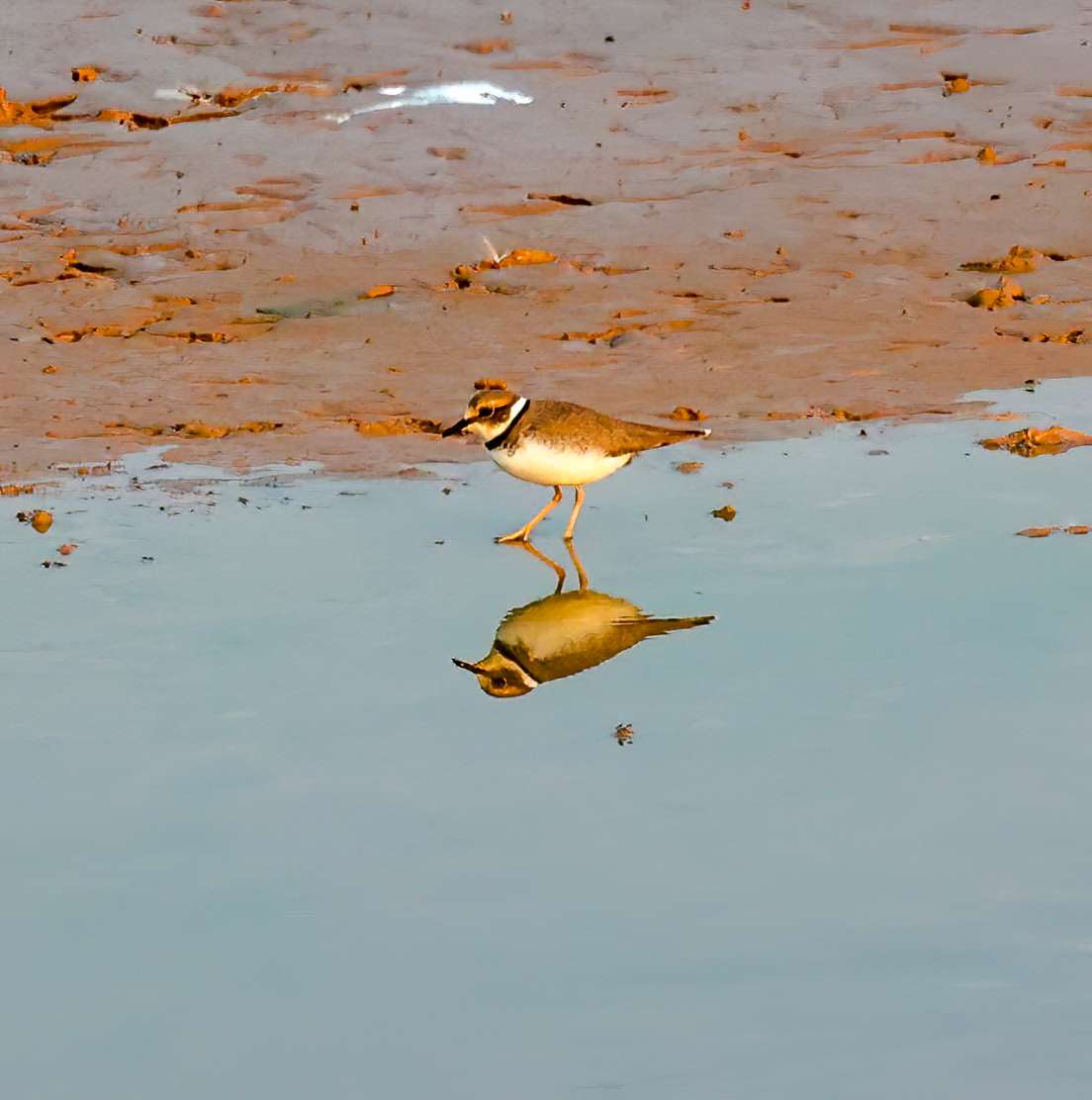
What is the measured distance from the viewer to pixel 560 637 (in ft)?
23.6

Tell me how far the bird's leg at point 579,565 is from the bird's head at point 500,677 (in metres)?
0.87

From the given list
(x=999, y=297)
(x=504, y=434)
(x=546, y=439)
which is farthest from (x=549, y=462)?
(x=999, y=297)

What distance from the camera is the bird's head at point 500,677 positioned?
664 centimetres

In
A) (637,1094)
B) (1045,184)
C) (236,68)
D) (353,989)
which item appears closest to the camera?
(637,1094)

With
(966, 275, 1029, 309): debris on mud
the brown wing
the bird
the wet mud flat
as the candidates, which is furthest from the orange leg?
(966, 275, 1029, 309): debris on mud

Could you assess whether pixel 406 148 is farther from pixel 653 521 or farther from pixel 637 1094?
pixel 637 1094

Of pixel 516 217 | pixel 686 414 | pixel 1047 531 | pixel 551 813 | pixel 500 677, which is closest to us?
pixel 551 813

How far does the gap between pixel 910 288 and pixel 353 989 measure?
28.1 ft

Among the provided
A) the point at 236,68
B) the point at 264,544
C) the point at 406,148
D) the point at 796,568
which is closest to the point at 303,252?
the point at 406,148

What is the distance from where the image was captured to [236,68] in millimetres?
15859

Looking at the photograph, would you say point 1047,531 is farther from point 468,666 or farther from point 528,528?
point 468,666

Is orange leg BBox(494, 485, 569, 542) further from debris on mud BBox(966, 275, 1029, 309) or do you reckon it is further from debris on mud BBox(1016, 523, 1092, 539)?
debris on mud BBox(966, 275, 1029, 309)

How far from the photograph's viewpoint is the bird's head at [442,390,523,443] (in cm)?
818

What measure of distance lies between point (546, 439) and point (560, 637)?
3.76ft
